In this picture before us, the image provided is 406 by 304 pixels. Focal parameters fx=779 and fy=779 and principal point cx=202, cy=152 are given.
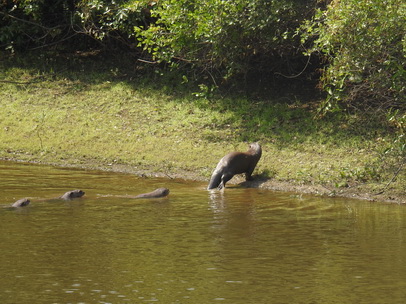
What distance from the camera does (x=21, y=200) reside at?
11891 mm

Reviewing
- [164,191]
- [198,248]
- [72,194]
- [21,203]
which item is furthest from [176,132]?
[198,248]

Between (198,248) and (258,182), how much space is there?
5798 millimetres

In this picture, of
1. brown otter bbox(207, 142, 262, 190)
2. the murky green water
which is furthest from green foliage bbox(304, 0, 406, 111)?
Result: the murky green water

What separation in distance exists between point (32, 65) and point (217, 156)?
926 centimetres

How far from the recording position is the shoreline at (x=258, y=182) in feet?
45.3

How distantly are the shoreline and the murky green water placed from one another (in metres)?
0.56

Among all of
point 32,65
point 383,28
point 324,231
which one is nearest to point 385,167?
→ point 383,28

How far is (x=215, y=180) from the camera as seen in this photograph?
14453 millimetres

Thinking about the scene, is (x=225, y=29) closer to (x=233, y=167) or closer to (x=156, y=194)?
(x=233, y=167)

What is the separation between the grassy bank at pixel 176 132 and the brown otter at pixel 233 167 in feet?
1.37

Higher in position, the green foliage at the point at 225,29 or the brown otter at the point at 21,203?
the green foliage at the point at 225,29

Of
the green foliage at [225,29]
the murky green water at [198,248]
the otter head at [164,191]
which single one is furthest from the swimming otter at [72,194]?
the green foliage at [225,29]

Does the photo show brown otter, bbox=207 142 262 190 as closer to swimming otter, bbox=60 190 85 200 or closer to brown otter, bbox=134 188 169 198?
brown otter, bbox=134 188 169 198

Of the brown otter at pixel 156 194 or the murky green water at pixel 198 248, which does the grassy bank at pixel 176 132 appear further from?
the brown otter at pixel 156 194
